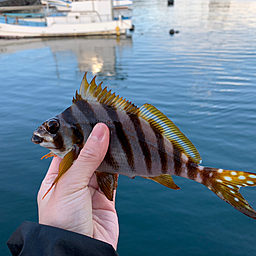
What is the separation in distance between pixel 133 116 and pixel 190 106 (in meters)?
9.23

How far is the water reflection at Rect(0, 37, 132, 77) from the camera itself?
20.4m

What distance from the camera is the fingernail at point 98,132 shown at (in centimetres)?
265

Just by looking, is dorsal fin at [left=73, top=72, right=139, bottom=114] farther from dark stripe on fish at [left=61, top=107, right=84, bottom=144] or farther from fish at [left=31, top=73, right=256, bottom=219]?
dark stripe on fish at [left=61, top=107, right=84, bottom=144]

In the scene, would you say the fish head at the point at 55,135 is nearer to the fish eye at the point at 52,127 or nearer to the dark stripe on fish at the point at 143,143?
the fish eye at the point at 52,127

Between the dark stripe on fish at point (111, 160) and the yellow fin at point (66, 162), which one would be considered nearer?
the yellow fin at point (66, 162)

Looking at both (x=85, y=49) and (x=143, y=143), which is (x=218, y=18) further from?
(x=143, y=143)

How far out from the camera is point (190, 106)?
38.0 ft

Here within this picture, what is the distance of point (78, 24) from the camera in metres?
33.0

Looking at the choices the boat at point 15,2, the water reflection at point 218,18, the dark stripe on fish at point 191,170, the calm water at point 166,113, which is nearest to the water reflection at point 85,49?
the calm water at point 166,113

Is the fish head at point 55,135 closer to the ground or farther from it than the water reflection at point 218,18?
closer to the ground

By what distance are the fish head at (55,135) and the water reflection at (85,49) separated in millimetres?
15755

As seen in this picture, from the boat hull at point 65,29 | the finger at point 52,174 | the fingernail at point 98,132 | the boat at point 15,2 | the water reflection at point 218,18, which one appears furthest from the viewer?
the boat at point 15,2

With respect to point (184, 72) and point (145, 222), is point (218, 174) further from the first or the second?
point (184, 72)

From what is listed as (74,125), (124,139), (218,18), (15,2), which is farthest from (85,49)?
(15,2)
